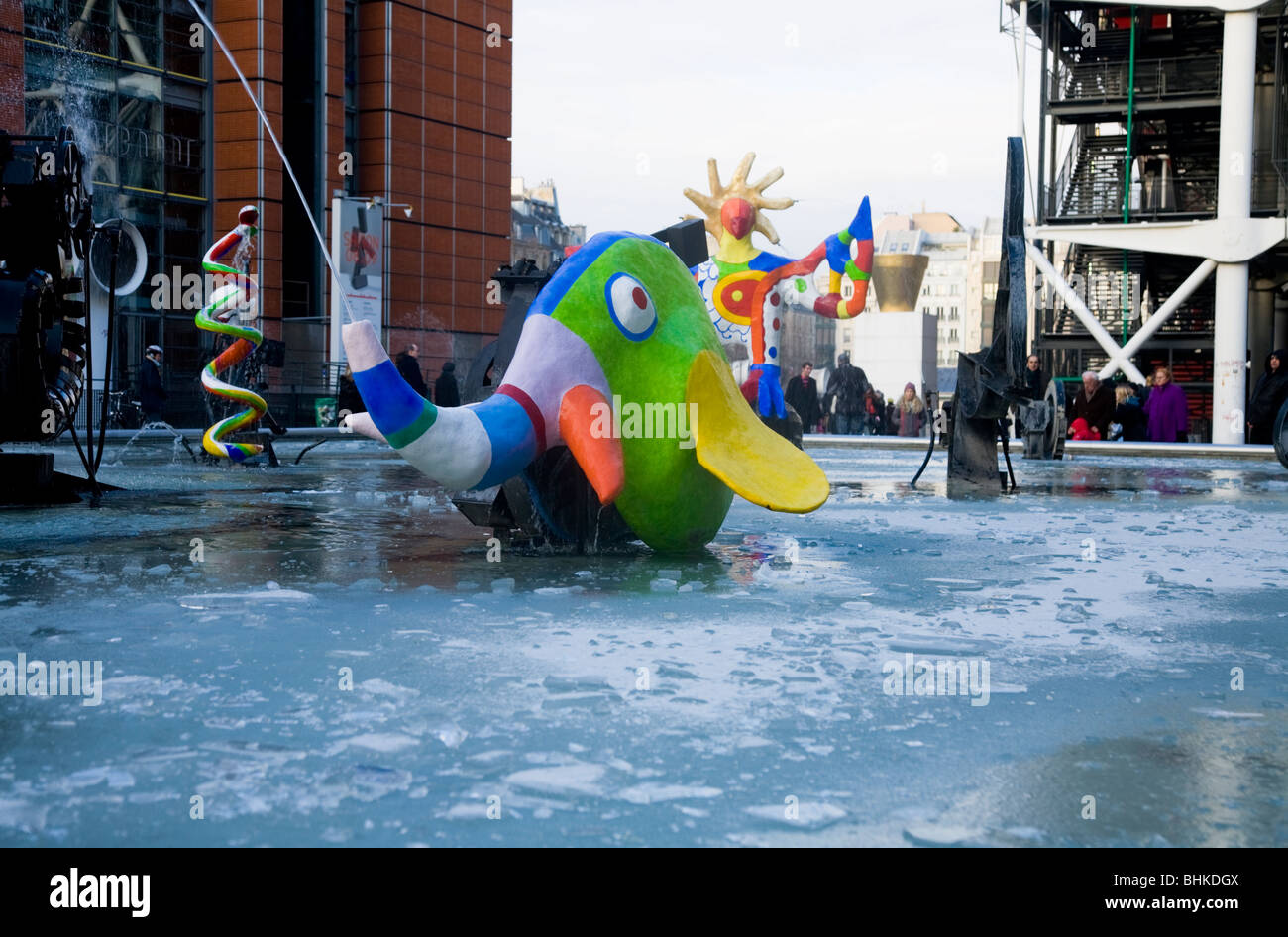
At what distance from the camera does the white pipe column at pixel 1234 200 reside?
94.1ft

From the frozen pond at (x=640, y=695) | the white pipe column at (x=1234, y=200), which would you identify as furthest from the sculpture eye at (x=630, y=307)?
the white pipe column at (x=1234, y=200)

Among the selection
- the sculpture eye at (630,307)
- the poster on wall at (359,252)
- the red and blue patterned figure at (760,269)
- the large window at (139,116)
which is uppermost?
the large window at (139,116)

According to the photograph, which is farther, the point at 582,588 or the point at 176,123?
the point at 176,123

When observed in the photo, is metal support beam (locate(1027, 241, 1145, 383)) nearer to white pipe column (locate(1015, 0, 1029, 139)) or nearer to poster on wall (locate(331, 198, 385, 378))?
white pipe column (locate(1015, 0, 1029, 139))

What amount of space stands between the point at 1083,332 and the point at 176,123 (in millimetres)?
23291

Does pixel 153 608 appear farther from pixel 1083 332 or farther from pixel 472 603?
pixel 1083 332

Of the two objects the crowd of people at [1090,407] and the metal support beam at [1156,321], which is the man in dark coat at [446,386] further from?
the metal support beam at [1156,321]

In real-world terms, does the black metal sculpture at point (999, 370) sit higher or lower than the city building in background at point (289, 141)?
lower

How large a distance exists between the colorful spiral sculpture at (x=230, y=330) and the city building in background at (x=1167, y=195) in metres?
20.6

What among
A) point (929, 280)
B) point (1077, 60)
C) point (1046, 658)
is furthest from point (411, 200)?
point (929, 280)

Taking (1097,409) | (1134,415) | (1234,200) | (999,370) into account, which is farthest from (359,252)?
(999,370)

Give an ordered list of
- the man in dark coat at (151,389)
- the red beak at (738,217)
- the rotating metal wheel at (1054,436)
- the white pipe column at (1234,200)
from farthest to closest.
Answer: the white pipe column at (1234,200), the man in dark coat at (151,389), the red beak at (738,217), the rotating metal wheel at (1054,436)

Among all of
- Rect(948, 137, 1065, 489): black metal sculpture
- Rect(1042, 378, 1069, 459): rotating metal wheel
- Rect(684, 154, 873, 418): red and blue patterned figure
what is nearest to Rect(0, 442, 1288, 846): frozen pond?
Rect(948, 137, 1065, 489): black metal sculpture
